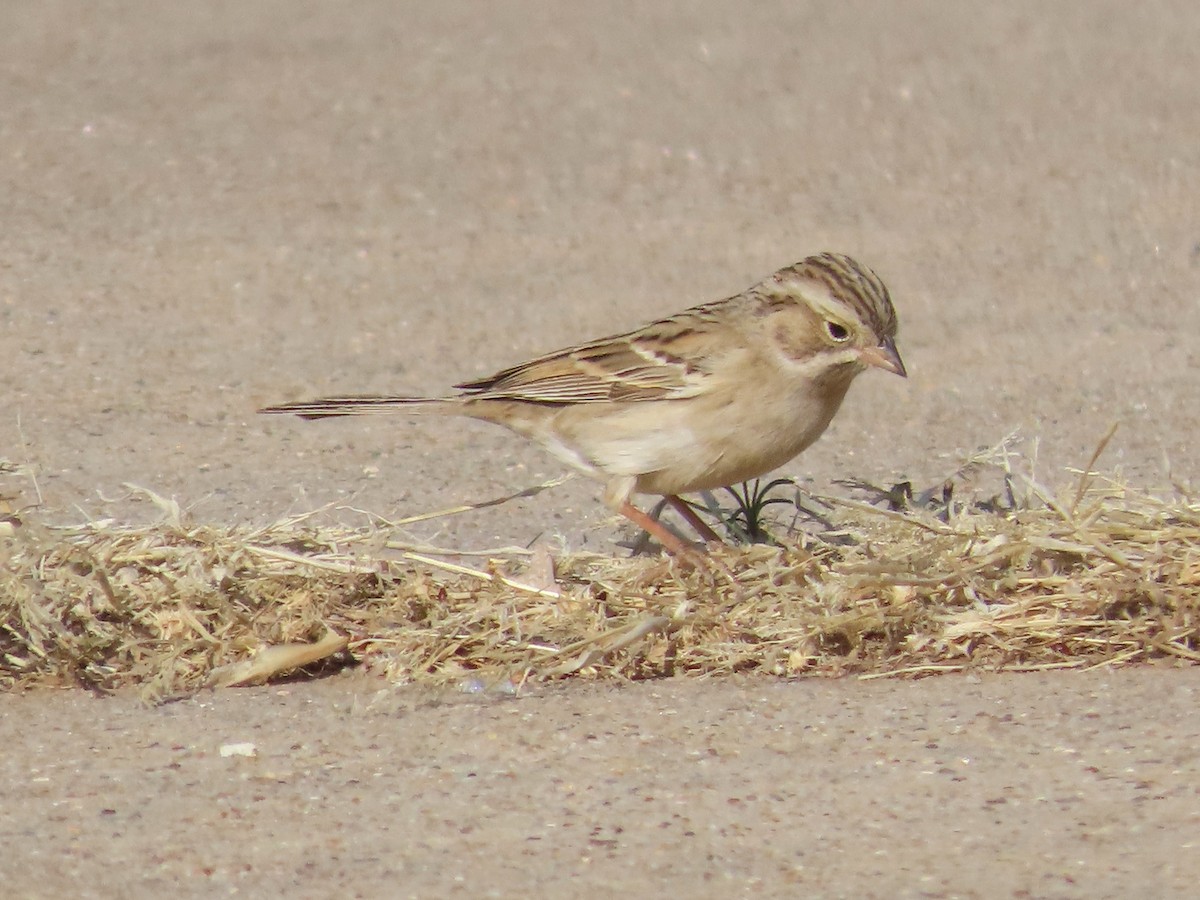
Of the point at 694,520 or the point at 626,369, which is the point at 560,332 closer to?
the point at 626,369

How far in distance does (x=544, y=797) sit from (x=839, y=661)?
113cm

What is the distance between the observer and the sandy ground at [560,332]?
4543 mm

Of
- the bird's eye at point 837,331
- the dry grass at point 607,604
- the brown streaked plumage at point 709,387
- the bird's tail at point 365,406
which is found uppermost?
the bird's eye at point 837,331

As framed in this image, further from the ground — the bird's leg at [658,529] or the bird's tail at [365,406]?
the bird's tail at [365,406]

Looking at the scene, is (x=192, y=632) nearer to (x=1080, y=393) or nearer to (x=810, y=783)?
(x=810, y=783)

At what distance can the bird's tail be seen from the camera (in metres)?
6.88

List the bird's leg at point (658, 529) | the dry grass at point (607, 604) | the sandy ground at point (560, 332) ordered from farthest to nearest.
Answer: the bird's leg at point (658, 529)
the dry grass at point (607, 604)
the sandy ground at point (560, 332)

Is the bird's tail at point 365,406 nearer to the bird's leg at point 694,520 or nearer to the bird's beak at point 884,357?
the bird's leg at point 694,520

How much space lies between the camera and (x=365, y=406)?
6.92m

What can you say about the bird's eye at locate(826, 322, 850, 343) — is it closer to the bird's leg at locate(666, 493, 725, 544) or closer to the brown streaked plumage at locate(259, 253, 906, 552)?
the brown streaked plumage at locate(259, 253, 906, 552)

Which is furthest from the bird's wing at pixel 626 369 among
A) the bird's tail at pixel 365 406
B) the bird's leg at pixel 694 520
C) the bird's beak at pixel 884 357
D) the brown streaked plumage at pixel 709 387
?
the bird's beak at pixel 884 357

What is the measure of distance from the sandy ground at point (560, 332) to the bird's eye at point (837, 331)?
3.36 ft

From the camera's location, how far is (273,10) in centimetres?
1380

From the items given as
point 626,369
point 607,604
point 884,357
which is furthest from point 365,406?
point 884,357
